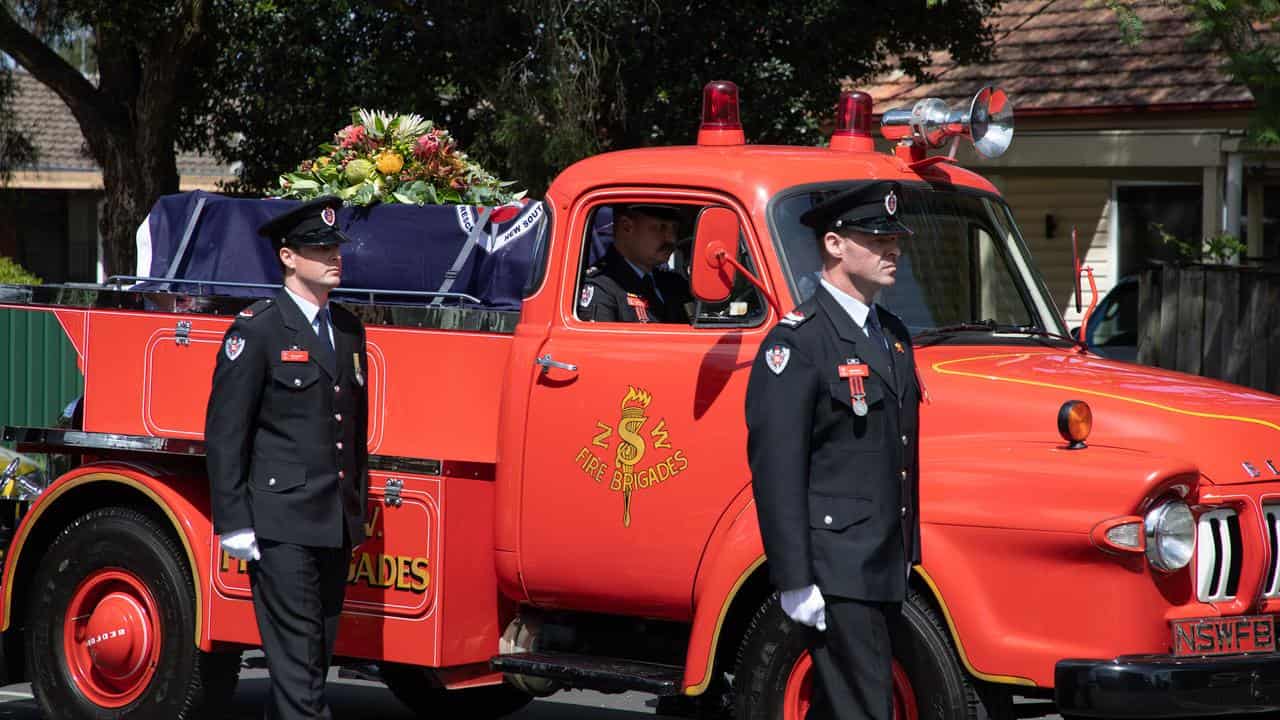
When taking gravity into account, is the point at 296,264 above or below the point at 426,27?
below

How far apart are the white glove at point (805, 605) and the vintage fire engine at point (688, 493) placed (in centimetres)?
81

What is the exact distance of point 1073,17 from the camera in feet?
71.7

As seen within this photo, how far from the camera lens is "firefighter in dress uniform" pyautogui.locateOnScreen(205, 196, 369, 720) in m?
6.33

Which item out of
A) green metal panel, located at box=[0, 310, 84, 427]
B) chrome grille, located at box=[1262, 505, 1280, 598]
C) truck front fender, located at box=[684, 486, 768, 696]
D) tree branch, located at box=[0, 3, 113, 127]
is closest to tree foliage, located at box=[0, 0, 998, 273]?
tree branch, located at box=[0, 3, 113, 127]

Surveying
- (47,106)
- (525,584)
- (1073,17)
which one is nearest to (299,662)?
(525,584)

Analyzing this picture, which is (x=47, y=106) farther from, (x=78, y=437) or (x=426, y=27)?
(x=78, y=437)

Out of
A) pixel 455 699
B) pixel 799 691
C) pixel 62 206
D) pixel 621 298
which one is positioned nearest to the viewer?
pixel 799 691

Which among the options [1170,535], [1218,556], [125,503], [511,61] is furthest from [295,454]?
[511,61]

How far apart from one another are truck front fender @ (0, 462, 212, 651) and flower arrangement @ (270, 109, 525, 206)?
1.39 meters

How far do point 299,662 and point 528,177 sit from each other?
31.3 ft

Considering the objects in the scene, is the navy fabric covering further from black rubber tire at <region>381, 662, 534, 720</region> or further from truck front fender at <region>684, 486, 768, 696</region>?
black rubber tire at <region>381, 662, 534, 720</region>

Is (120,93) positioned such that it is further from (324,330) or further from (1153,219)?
(324,330)

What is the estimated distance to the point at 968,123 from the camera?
6.68 metres

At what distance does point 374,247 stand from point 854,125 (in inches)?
79.1
